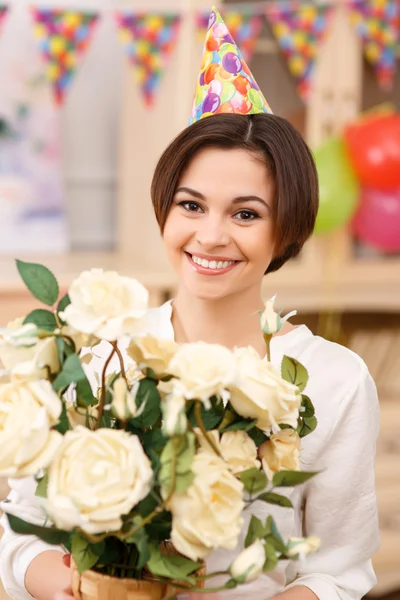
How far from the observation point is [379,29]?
2.76 metres

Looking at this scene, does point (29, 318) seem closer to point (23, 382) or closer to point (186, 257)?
point (23, 382)

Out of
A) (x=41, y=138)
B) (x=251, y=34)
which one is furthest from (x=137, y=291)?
(x=41, y=138)

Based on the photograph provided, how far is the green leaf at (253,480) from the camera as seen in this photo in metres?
0.78

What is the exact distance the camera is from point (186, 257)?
1103 mm

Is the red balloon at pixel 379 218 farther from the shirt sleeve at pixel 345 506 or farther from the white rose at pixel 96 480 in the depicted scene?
the white rose at pixel 96 480

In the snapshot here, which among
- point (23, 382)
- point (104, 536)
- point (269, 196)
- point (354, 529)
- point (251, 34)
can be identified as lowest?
point (354, 529)

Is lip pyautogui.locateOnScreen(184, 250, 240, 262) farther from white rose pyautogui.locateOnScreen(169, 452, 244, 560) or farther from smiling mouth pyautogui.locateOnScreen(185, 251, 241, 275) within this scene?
Answer: white rose pyautogui.locateOnScreen(169, 452, 244, 560)

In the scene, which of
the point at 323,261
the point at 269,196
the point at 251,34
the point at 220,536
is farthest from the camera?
the point at 323,261

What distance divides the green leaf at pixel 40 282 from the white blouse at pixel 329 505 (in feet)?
1.15

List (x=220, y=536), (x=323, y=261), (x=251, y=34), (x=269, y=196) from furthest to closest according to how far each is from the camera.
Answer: (x=323, y=261)
(x=251, y=34)
(x=269, y=196)
(x=220, y=536)

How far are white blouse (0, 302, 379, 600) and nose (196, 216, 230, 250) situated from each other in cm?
20

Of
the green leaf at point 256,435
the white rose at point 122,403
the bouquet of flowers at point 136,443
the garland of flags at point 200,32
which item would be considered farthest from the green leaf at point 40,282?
the garland of flags at point 200,32

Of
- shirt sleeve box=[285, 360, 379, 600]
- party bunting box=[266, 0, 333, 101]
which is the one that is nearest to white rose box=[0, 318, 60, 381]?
shirt sleeve box=[285, 360, 379, 600]

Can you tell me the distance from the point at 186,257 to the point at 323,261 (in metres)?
1.79
